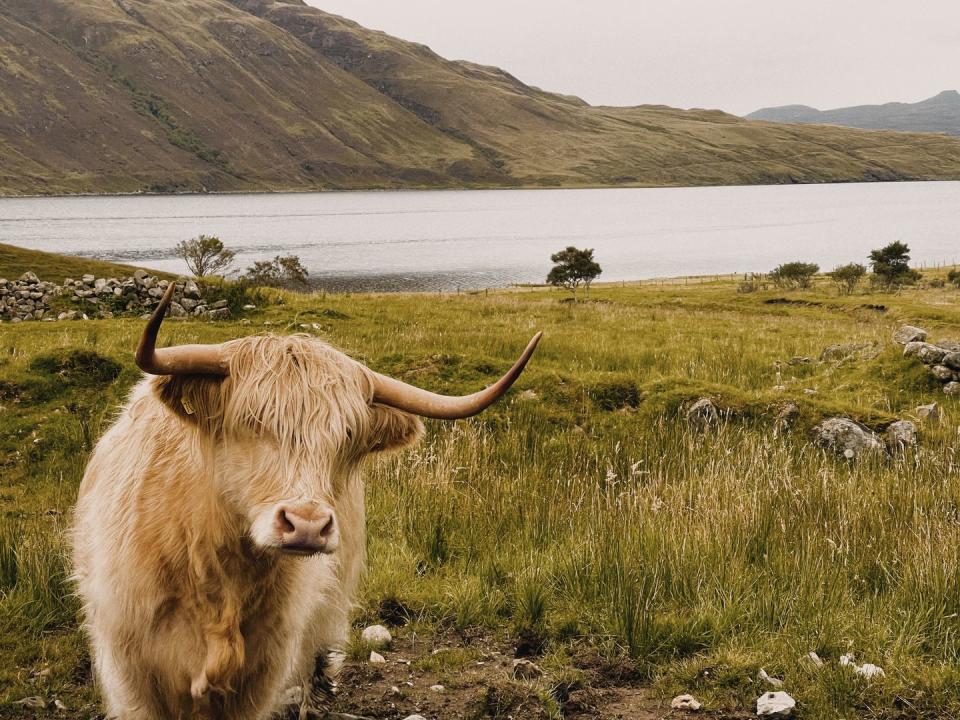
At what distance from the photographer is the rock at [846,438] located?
8883mm

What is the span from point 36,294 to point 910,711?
894 inches

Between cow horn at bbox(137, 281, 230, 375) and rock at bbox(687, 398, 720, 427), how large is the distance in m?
7.73

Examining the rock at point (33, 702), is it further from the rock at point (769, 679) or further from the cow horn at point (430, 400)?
the rock at point (769, 679)

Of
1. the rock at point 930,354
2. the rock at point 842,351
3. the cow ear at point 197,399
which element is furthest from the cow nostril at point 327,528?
the rock at point 842,351

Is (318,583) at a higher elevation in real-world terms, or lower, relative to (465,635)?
higher

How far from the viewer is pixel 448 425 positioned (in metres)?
9.23

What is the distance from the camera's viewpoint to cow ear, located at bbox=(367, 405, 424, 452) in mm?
3541

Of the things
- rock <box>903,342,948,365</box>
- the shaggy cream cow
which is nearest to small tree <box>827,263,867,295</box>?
→ rock <box>903,342,948,365</box>

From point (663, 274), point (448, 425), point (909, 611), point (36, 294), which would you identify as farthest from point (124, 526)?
point (663, 274)

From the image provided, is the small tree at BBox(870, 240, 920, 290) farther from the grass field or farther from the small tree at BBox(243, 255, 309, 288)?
the grass field

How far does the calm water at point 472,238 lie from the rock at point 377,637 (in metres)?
70.6

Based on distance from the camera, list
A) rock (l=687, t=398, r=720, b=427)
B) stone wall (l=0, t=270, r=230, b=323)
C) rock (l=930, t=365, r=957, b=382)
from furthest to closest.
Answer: stone wall (l=0, t=270, r=230, b=323) → rock (l=930, t=365, r=957, b=382) → rock (l=687, t=398, r=720, b=427)

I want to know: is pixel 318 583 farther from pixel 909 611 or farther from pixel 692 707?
pixel 909 611

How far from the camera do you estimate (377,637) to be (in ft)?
17.3
